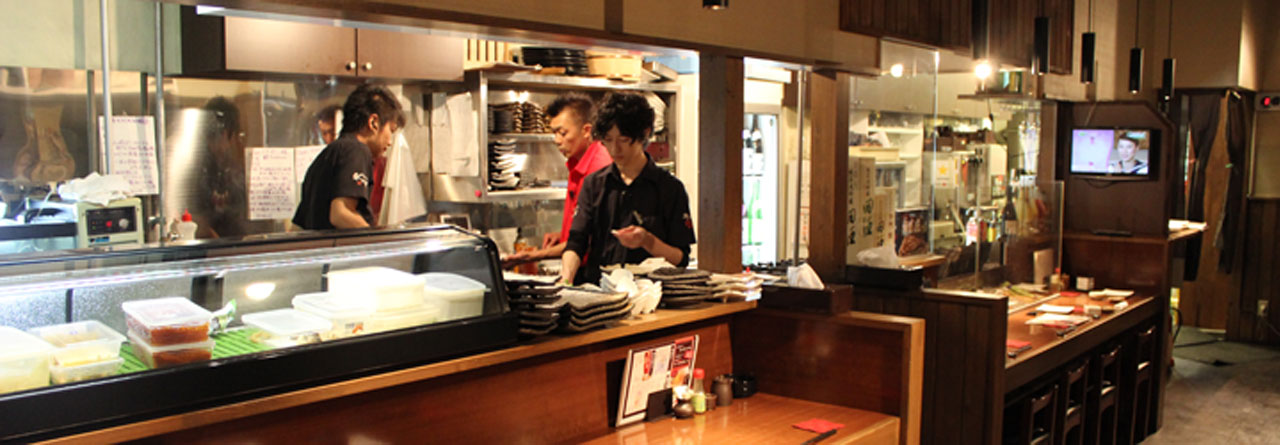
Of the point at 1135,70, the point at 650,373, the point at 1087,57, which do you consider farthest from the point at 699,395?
the point at 1135,70

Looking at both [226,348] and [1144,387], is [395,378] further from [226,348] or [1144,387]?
[1144,387]

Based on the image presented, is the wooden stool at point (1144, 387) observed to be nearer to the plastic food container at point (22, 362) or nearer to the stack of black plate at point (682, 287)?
the stack of black plate at point (682, 287)

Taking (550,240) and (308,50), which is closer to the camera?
(308,50)

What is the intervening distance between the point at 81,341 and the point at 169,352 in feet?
0.64

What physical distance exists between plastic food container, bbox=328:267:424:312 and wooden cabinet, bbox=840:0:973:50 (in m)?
2.65

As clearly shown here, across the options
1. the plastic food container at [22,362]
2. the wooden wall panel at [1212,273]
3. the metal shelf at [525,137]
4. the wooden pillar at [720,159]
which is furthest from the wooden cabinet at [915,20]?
the wooden wall panel at [1212,273]

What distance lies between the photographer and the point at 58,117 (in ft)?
14.9

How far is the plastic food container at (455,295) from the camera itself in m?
2.77

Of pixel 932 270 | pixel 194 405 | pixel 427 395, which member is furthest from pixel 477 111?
pixel 194 405

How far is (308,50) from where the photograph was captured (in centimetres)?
500

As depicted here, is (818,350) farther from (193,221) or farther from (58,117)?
(58,117)

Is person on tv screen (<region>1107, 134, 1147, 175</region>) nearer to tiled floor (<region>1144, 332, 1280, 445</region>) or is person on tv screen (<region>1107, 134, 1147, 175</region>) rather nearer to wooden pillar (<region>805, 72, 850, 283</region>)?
tiled floor (<region>1144, 332, 1280, 445</region>)

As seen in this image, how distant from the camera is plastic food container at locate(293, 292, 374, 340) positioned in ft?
8.42

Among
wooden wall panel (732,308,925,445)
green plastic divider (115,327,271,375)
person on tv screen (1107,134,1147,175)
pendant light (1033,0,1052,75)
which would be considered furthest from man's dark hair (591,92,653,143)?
person on tv screen (1107,134,1147,175)
